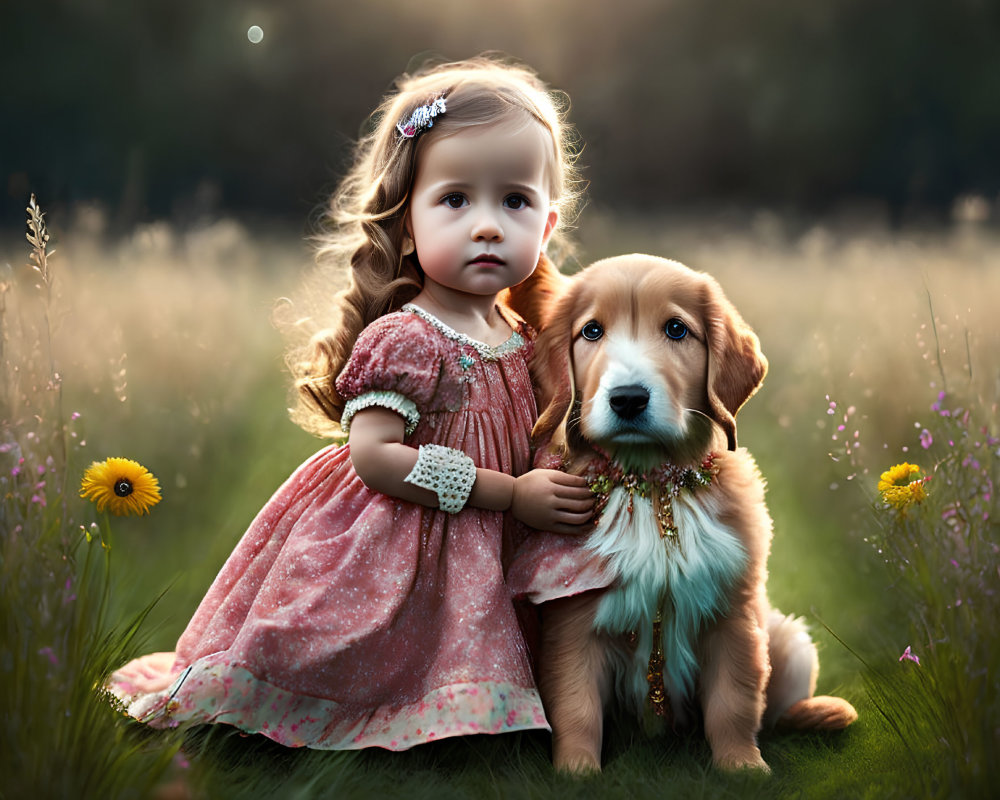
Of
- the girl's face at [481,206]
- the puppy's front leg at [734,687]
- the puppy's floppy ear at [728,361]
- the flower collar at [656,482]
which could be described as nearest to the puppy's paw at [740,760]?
the puppy's front leg at [734,687]

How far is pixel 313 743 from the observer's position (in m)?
2.62

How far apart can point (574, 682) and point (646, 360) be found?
0.92 m

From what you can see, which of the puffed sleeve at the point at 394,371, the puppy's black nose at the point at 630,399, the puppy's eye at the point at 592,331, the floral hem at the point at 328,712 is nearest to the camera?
the puppy's black nose at the point at 630,399

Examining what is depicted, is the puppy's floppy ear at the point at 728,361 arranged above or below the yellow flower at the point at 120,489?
above

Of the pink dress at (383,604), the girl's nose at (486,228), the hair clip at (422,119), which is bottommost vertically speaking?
the pink dress at (383,604)

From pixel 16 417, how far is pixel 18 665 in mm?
521

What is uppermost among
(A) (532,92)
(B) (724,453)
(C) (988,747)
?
(A) (532,92)

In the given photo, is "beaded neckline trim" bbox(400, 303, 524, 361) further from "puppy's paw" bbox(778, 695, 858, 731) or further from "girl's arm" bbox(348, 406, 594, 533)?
"puppy's paw" bbox(778, 695, 858, 731)

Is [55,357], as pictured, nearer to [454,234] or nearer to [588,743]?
[454,234]

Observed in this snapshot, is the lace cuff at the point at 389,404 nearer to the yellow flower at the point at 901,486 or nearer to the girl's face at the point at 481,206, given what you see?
the girl's face at the point at 481,206

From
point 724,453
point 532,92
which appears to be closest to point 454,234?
point 532,92

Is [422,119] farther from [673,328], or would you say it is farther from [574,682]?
[574,682]

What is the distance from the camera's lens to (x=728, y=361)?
8.80 feet

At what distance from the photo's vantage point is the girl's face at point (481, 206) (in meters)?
2.85
